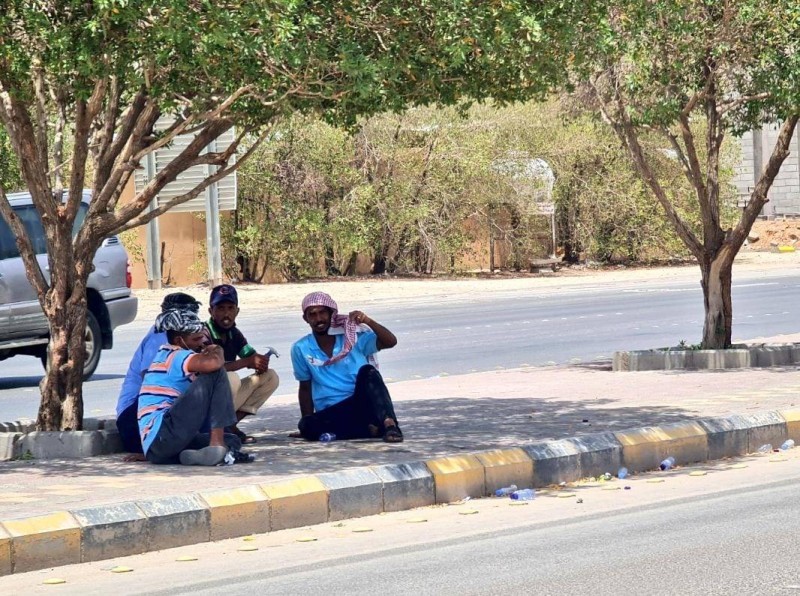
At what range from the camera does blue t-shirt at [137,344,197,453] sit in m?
8.70

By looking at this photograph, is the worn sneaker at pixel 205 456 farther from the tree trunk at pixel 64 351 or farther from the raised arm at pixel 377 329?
the raised arm at pixel 377 329

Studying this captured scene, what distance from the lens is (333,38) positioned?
8742mm

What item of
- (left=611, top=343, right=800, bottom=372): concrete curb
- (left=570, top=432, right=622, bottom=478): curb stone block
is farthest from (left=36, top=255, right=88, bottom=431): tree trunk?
(left=611, top=343, right=800, bottom=372): concrete curb

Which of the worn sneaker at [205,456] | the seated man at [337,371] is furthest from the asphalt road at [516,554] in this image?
the seated man at [337,371]

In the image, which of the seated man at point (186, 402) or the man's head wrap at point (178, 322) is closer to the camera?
the seated man at point (186, 402)

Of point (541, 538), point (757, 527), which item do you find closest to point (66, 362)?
point (541, 538)

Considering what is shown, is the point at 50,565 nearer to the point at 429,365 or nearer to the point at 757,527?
the point at 757,527

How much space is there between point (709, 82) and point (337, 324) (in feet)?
19.8

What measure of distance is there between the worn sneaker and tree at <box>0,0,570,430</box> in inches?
49.8

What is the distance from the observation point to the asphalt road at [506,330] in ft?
52.1

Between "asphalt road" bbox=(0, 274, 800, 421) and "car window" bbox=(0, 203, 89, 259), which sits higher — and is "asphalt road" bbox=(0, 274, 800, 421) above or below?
below

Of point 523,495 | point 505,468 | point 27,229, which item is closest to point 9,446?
point 505,468

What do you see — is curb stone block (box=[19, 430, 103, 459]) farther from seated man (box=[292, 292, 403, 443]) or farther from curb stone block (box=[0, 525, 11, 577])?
curb stone block (box=[0, 525, 11, 577])

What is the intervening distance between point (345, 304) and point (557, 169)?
13.2m
